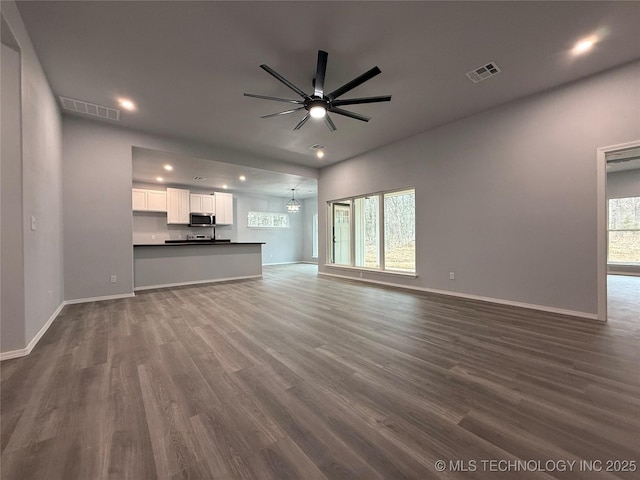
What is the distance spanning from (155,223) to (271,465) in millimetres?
8327

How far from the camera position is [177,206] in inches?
297

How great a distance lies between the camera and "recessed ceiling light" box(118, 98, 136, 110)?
11.8 ft

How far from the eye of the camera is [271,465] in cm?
113

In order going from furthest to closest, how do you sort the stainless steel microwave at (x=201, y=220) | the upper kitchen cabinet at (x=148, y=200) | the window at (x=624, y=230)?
the stainless steel microwave at (x=201, y=220)
the upper kitchen cabinet at (x=148, y=200)
the window at (x=624, y=230)

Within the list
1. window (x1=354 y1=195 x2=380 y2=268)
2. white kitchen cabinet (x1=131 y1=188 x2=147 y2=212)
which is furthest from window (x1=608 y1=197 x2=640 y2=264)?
white kitchen cabinet (x1=131 y1=188 x2=147 y2=212)

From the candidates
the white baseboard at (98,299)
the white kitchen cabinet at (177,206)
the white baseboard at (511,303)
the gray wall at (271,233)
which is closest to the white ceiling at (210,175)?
the white kitchen cabinet at (177,206)

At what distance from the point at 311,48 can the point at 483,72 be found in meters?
2.12

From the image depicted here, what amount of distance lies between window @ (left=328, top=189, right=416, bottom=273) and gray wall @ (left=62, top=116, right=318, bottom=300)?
4661 millimetres

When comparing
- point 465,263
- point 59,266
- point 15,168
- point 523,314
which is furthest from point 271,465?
point 59,266

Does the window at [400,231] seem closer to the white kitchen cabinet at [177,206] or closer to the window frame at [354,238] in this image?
the window frame at [354,238]

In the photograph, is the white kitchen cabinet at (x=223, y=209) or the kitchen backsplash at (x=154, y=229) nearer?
the kitchen backsplash at (x=154, y=229)

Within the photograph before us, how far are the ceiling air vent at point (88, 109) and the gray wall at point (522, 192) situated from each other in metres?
5.20

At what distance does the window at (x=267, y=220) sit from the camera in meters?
9.95

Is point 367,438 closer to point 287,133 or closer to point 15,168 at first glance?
point 15,168
